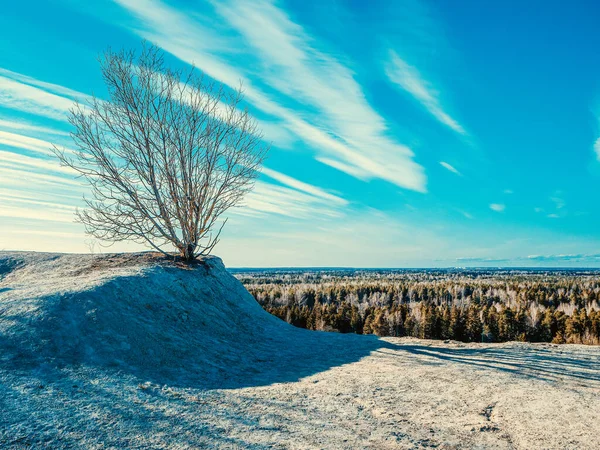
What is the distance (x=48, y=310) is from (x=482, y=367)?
8162 mm

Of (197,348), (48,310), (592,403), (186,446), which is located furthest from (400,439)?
(48,310)

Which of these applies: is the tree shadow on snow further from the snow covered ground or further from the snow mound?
the snow mound

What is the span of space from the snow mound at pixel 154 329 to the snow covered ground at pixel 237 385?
4cm

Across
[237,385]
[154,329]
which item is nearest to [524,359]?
[237,385]

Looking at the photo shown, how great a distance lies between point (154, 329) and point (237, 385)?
278 cm

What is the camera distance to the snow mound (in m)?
6.24

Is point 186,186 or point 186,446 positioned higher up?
point 186,186

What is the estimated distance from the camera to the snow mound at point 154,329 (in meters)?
6.24

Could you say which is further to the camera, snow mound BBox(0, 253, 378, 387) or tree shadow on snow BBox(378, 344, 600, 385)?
tree shadow on snow BBox(378, 344, 600, 385)

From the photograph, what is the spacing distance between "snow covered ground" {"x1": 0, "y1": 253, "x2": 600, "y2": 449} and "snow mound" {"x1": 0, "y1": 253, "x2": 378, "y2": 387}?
4 centimetres

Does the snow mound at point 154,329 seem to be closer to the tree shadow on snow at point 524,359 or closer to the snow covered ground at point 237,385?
the snow covered ground at point 237,385

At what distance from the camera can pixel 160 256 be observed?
45.0ft

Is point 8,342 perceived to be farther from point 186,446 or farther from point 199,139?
point 199,139

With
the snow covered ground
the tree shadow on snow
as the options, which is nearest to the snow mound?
the snow covered ground
